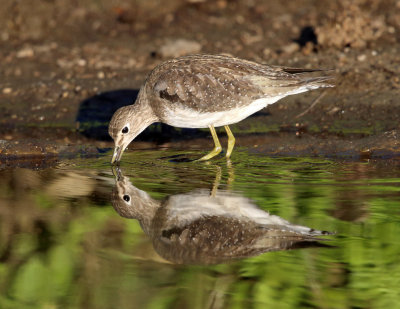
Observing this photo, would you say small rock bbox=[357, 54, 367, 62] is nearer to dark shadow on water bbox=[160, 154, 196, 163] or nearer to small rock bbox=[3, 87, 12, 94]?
dark shadow on water bbox=[160, 154, 196, 163]

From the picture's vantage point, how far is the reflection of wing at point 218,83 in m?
8.36

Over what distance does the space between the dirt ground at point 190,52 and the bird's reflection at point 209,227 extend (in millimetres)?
2454

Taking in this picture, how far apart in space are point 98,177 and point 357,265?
3.57 meters

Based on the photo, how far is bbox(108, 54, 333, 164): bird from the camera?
27.5ft

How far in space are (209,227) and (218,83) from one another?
2847mm

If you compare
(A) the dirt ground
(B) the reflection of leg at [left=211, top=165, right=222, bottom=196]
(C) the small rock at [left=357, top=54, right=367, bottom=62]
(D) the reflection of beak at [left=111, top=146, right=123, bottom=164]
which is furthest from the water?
(C) the small rock at [left=357, top=54, right=367, bottom=62]

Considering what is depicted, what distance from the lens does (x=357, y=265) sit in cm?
518

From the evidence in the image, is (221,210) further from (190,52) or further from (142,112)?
(190,52)

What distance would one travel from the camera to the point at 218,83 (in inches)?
331

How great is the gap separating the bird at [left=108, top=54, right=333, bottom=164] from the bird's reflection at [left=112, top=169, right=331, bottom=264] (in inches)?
64.9

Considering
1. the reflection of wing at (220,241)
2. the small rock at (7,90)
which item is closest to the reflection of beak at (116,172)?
the reflection of wing at (220,241)

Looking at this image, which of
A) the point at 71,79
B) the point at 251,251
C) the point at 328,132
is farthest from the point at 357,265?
the point at 71,79

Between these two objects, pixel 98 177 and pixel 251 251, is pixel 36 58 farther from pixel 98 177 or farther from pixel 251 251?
pixel 251 251

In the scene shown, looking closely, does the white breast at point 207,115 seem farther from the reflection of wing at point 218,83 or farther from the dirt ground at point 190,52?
the dirt ground at point 190,52
